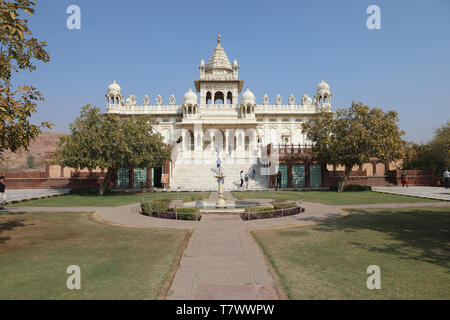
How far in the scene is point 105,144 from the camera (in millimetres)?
21516

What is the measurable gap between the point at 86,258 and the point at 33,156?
104 metres

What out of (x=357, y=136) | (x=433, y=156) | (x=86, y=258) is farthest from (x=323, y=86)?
(x=86, y=258)

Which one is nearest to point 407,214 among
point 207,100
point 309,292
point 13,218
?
point 309,292

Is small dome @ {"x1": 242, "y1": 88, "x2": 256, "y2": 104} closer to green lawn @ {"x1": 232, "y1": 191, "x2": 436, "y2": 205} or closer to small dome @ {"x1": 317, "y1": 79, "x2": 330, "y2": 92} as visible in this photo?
small dome @ {"x1": 317, "y1": 79, "x2": 330, "y2": 92}

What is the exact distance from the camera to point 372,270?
5492 mm

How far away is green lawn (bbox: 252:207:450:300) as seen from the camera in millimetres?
4676

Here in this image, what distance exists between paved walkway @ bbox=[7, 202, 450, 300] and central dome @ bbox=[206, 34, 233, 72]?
50.3 meters

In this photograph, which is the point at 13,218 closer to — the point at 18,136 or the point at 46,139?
the point at 18,136

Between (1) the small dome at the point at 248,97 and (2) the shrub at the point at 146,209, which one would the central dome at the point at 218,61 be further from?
(2) the shrub at the point at 146,209

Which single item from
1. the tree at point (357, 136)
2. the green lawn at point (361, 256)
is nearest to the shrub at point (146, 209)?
the green lawn at point (361, 256)

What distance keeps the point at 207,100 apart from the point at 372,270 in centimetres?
5416

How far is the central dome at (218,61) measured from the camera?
56719 millimetres

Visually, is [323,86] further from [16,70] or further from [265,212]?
[16,70]

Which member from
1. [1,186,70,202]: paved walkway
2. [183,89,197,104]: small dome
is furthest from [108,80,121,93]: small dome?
[1,186,70,202]: paved walkway
